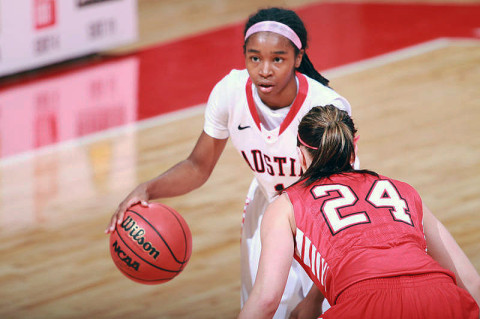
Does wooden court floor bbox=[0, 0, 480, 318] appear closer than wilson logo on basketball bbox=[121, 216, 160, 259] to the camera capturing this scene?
No

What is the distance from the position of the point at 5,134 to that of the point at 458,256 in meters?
5.42

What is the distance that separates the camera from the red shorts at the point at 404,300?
249 centimetres

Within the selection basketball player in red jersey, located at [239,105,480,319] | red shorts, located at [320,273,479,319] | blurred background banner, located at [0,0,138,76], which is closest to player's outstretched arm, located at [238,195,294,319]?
basketball player in red jersey, located at [239,105,480,319]

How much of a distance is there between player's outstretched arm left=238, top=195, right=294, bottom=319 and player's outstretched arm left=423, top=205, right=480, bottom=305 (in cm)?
46

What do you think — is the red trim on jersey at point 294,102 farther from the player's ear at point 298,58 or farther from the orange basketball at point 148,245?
the orange basketball at point 148,245

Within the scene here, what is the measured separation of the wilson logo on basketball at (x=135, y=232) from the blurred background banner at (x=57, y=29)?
20.1ft

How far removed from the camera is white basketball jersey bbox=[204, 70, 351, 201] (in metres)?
3.42

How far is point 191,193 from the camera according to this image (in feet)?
20.0

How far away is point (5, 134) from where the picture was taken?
24.7 feet

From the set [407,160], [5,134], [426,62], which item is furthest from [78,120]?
[426,62]

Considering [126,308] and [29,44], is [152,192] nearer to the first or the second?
[126,308]

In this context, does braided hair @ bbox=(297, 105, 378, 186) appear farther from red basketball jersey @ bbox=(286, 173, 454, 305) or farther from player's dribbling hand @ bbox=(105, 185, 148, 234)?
player's dribbling hand @ bbox=(105, 185, 148, 234)

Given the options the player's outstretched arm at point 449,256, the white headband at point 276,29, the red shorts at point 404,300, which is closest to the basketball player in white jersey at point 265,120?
the white headband at point 276,29

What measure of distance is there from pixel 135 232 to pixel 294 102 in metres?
0.77
